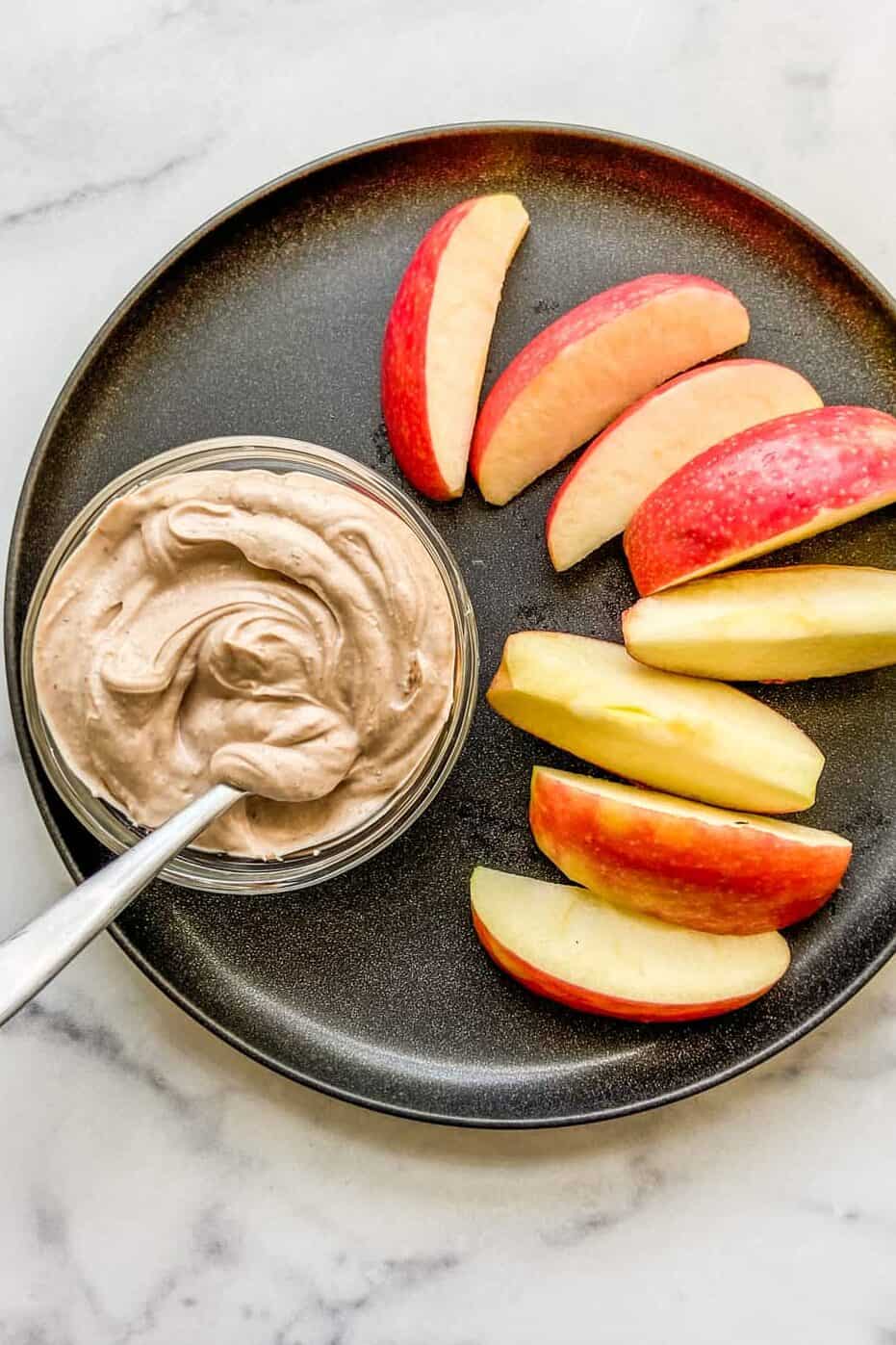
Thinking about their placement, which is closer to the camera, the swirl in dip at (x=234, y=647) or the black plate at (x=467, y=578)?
the swirl in dip at (x=234, y=647)

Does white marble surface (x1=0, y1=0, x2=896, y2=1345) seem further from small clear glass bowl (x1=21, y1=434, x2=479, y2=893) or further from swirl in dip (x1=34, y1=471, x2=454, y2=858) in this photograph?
swirl in dip (x1=34, y1=471, x2=454, y2=858)

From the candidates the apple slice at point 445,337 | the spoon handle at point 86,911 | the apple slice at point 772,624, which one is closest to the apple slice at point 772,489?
the apple slice at point 772,624

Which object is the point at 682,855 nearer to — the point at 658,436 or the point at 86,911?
the point at 658,436

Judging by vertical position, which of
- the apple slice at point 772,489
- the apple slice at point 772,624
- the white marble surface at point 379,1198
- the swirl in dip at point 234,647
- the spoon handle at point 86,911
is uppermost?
the swirl in dip at point 234,647

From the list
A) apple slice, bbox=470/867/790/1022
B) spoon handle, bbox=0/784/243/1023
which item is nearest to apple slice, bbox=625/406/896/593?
apple slice, bbox=470/867/790/1022

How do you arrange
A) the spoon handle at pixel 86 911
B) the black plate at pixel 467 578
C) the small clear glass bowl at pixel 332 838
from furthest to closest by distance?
the black plate at pixel 467 578 < the small clear glass bowl at pixel 332 838 < the spoon handle at pixel 86 911

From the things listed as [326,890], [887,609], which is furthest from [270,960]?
[887,609]

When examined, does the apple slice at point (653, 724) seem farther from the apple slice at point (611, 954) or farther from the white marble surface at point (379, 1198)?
the white marble surface at point (379, 1198)
